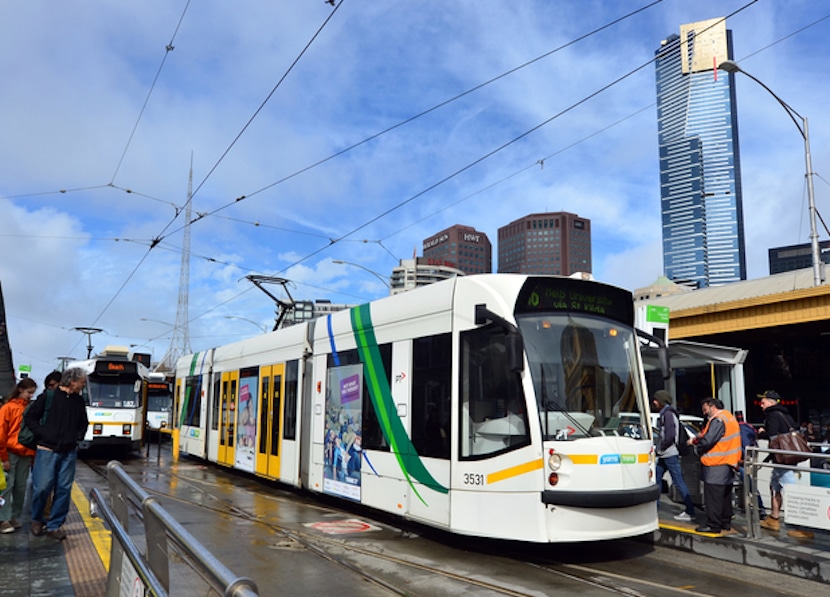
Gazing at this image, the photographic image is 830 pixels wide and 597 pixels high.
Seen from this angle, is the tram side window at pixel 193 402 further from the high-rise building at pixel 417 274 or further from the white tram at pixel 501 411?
the high-rise building at pixel 417 274

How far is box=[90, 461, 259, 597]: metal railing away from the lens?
2.16 m

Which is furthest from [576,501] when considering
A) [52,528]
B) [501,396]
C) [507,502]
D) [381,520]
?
[52,528]

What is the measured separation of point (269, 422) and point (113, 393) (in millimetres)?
9175

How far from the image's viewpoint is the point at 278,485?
14312 millimetres

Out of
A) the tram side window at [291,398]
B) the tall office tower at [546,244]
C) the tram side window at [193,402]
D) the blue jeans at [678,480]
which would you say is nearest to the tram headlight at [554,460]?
the blue jeans at [678,480]

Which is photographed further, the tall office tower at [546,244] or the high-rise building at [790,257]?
the tall office tower at [546,244]

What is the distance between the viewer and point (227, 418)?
53.5 feet

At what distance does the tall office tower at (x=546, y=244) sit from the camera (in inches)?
4245

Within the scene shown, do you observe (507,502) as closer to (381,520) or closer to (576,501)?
(576,501)

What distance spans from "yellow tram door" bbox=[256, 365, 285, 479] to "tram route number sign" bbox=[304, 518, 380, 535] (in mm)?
3542

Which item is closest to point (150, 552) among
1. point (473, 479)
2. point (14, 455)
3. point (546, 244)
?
point (473, 479)

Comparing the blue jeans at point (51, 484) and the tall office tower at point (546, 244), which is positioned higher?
the tall office tower at point (546, 244)

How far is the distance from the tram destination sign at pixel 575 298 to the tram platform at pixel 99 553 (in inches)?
104

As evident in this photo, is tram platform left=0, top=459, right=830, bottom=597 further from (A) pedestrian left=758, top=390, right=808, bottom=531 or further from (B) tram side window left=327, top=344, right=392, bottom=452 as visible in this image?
(B) tram side window left=327, top=344, right=392, bottom=452
